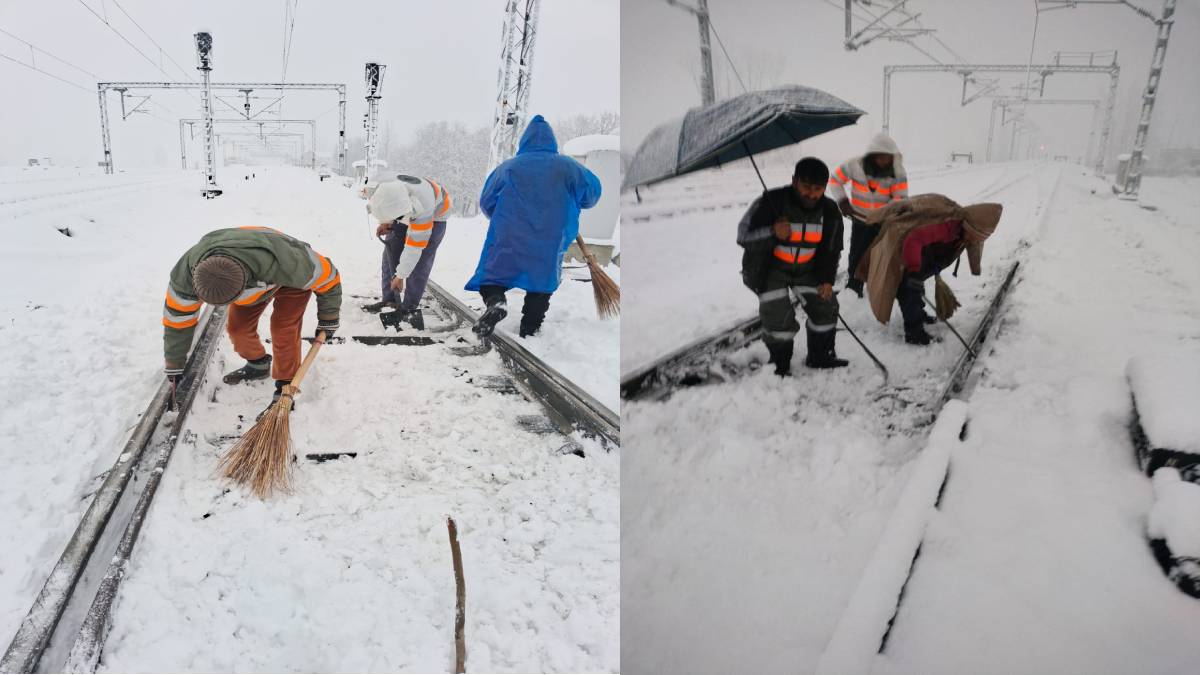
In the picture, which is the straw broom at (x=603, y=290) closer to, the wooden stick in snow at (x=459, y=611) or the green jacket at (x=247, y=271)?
the green jacket at (x=247, y=271)

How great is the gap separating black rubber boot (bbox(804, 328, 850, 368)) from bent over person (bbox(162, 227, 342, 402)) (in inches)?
74.5

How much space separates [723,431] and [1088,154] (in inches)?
26.9

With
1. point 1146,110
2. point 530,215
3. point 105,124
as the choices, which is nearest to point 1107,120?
point 1146,110

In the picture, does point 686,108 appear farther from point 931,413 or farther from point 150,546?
point 150,546

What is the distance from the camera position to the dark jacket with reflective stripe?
95cm

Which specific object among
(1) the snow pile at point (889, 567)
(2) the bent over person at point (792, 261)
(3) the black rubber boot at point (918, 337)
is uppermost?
(2) the bent over person at point (792, 261)

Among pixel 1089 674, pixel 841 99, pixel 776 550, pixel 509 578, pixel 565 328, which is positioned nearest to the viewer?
pixel 1089 674

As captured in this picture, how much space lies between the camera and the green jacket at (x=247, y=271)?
220 centimetres

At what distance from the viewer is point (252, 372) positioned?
2631mm

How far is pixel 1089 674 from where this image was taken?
27.9 inches

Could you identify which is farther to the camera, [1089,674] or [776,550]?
[776,550]

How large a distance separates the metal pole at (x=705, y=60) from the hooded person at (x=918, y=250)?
1.03ft

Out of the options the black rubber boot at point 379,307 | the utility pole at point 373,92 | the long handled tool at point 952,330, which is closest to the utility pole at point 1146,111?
the long handled tool at point 952,330

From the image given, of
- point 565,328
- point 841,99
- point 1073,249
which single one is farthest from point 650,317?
point 565,328
